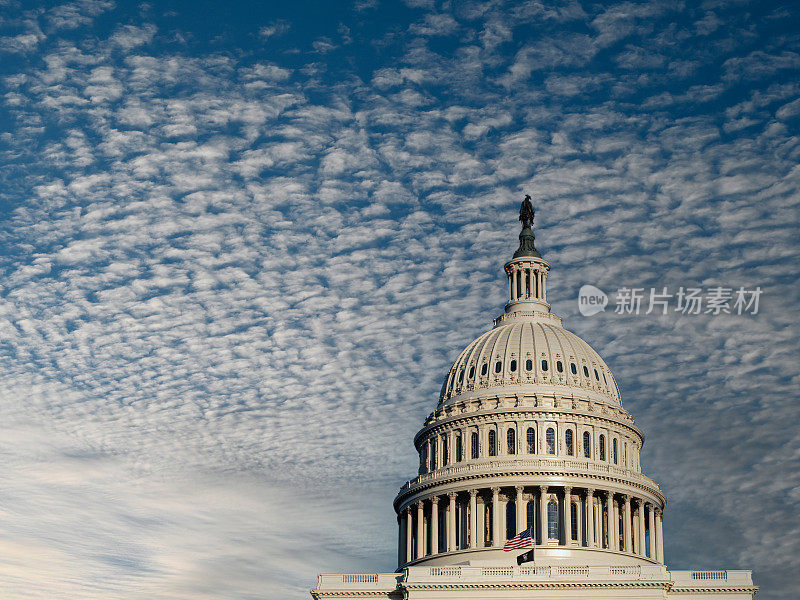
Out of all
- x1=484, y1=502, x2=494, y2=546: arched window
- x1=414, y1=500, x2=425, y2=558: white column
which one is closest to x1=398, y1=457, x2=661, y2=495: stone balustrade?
x1=414, y1=500, x2=425, y2=558: white column

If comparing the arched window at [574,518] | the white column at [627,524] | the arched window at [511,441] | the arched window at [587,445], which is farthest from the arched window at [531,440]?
the white column at [627,524]

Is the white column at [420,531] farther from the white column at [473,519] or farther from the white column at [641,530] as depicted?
the white column at [641,530]

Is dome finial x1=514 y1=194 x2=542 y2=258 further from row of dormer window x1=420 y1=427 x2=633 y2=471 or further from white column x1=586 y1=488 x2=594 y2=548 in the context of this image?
white column x1=586 y1=488 x2=594 y2=548

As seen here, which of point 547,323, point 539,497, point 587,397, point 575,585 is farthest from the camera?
point 547,323

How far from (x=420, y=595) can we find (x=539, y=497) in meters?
20.2

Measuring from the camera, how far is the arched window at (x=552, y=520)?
348 feet

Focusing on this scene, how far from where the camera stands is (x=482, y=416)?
113312 mm

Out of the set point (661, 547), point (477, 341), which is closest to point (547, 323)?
point (477, 341)

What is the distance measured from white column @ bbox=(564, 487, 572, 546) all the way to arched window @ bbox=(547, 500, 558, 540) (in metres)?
1.37

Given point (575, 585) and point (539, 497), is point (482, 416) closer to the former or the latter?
point (539, 497)

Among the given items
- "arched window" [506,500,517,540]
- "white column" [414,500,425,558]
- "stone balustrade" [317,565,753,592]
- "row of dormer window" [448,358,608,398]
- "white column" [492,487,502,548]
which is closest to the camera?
"stone balustrade" [317,565,753,592]

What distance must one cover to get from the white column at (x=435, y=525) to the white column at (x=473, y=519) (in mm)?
3310

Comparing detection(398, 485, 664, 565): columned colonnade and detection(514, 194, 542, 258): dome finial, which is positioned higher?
detection(514, 194, 542, 258): dome finial

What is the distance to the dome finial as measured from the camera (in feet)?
419
